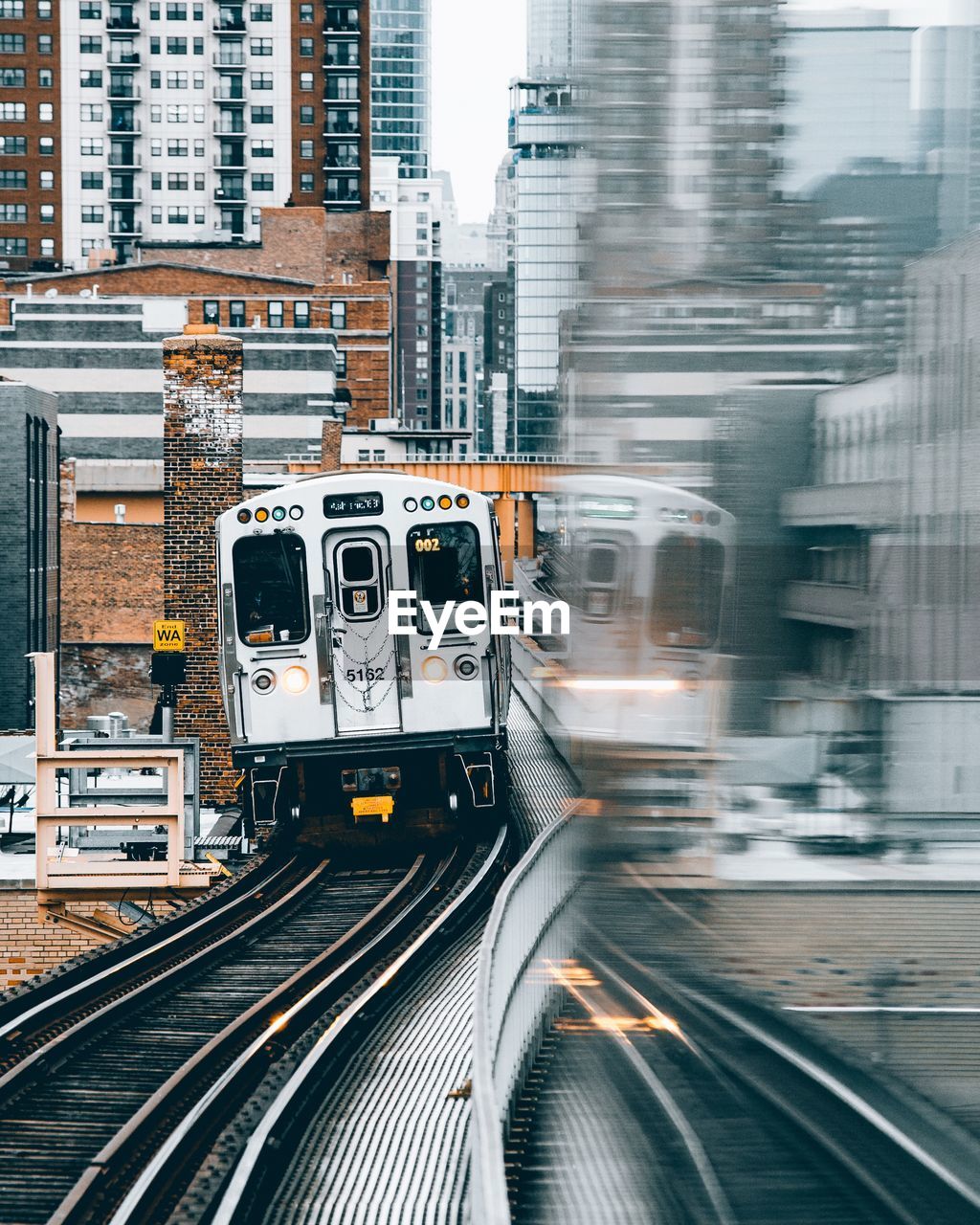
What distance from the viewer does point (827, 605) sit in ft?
7.11

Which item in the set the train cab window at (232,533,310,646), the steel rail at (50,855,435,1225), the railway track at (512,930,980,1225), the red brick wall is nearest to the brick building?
the red brick wall

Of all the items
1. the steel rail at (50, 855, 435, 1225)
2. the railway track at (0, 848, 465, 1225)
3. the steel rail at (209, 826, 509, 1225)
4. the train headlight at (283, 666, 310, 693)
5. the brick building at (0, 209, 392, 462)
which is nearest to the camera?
the steel rail at (209, 826, 509, 1225)

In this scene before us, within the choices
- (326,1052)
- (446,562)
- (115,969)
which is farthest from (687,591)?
(446,562)

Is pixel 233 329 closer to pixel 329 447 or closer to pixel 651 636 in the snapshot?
pixel 329 447

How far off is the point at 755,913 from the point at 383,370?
68.7 meters

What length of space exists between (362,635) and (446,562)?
1034mm

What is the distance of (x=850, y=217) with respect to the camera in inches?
85.6

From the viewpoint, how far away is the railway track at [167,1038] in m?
6.44

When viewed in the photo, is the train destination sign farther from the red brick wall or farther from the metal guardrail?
the red brick wall

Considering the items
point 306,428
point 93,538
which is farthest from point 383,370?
point 93,538

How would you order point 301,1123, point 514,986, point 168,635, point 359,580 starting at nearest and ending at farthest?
point 514,986 → point 301,1123 → point 359,580 → point 168,635

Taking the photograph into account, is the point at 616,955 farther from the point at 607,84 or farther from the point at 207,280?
the point at 207,280

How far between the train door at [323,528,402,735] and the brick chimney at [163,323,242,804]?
3964 mm

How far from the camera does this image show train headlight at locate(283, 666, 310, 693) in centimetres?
1402
